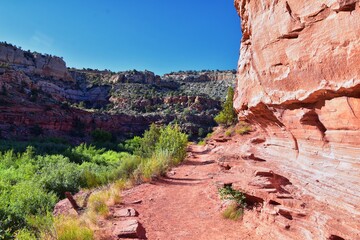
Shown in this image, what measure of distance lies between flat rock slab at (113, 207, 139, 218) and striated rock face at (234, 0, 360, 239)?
10.7 feet

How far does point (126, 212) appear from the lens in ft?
22.2

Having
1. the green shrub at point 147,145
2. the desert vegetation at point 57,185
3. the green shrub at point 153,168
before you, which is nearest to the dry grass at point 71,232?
the desert vegetation at point 57,185

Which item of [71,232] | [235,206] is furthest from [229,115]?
[71,232]

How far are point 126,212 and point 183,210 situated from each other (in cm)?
164

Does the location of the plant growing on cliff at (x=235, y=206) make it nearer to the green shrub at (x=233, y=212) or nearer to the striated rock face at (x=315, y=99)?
the green shrub at (x=233, y=212)

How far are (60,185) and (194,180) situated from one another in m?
5.28

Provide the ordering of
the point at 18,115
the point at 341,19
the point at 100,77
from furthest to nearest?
1. the point at 100,77
2. the point at 18,115
3. the point at 341,19

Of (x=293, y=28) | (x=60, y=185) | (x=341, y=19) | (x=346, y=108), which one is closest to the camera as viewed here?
(x=341, y=19)

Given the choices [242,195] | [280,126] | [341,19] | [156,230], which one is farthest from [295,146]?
[156,230]

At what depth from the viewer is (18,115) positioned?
→ 1337 inches

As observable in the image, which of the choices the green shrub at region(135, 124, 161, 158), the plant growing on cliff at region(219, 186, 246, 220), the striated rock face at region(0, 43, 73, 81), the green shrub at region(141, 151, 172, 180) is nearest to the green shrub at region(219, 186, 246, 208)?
the plant growing on cliff at region(219, 186, 246, 220)

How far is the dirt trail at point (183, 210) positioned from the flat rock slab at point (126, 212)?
17 centimetres

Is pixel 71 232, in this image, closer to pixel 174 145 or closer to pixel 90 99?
pixel 174 145

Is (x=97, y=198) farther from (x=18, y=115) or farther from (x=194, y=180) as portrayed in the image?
(x=18, y=115)
